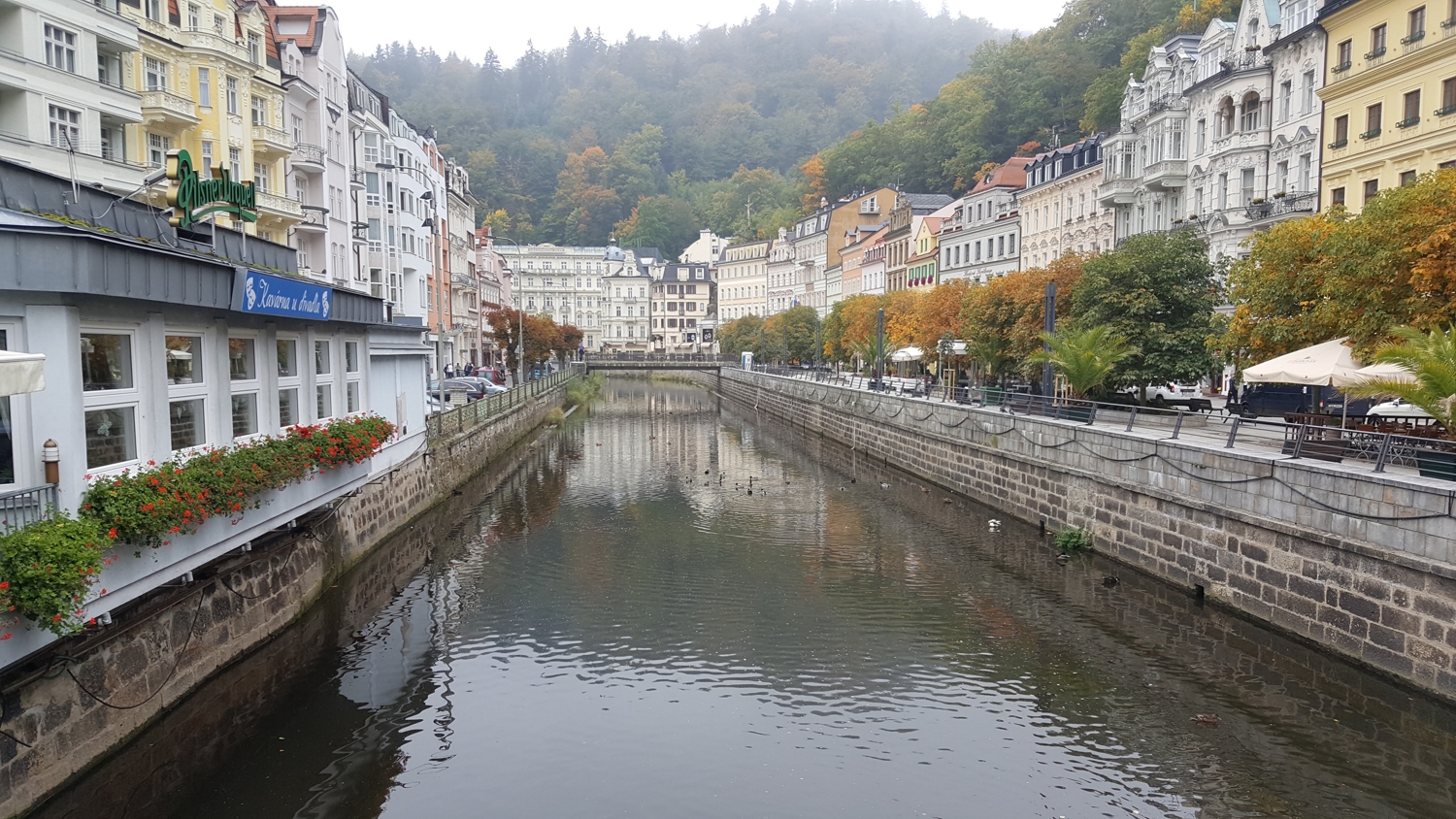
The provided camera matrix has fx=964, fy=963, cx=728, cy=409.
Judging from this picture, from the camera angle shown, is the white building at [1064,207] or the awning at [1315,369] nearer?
the awning at [1315,369]

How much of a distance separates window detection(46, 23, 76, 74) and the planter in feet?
108

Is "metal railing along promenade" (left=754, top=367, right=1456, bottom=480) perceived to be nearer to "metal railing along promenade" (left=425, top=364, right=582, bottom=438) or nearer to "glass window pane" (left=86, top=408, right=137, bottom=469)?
"glass window pane" (left=86, top=408, right=137, bottom=469)

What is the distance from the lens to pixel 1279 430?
77.9 feet

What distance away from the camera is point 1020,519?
93.7ft

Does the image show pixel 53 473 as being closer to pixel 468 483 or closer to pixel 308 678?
pixel 308 678

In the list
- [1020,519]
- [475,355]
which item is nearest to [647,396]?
[475,355]

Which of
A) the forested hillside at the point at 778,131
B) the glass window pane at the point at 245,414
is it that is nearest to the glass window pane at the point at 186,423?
the glass window pane at the point at 245,414

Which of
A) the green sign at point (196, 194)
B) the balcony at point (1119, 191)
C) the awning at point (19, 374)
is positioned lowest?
the awning at point (19, 374)

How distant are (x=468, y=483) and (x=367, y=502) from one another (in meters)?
12.1

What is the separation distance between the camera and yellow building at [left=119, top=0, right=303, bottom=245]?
3119 centimetres

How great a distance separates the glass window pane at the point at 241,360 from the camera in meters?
14.8

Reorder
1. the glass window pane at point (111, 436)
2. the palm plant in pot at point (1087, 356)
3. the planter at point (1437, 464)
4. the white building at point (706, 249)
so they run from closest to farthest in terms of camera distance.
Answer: the glass window pane at point (111, 436)
the planter at point (1437, 464)
the palm plant in pot at point (1087, 356)
the white building at point (706, 249)

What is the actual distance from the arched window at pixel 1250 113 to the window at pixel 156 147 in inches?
1619

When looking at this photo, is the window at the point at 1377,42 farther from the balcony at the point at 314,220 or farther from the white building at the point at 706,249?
the white building at the point at 706,249
